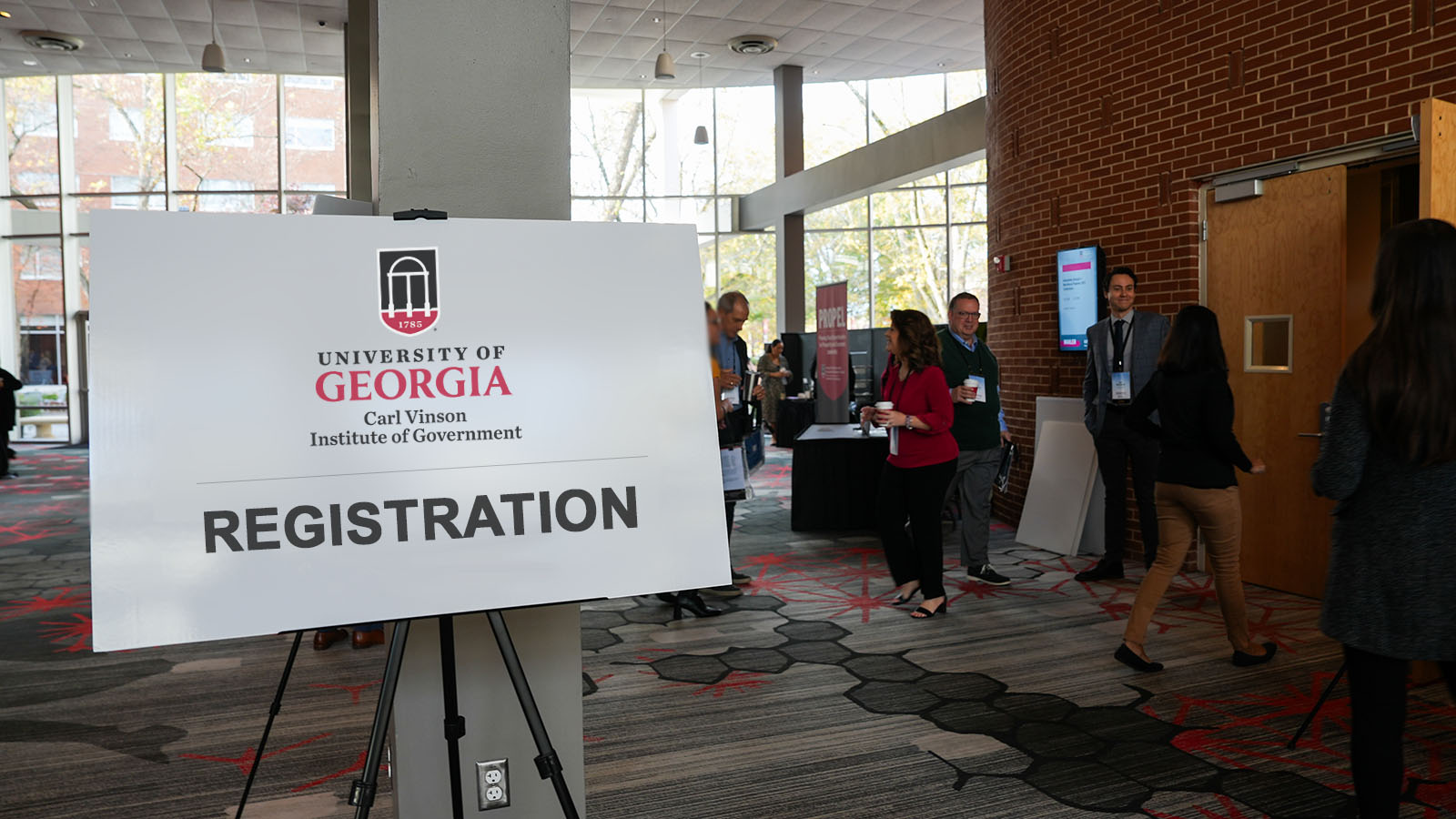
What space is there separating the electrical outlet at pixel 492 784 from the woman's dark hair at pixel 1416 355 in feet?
7.18

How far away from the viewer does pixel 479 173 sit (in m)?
2.41

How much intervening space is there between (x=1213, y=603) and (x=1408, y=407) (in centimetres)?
328

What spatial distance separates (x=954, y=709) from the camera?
11.9ft

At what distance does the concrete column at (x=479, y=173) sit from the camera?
2338 millimetres

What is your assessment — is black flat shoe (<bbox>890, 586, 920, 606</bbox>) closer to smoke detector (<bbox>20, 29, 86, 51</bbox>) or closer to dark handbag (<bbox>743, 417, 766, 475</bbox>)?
dark handbag (<bbox>743, 417, 766, 475</bbox>)

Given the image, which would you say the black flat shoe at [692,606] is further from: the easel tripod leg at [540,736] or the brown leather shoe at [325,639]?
the easel tripod leg at [540,736]

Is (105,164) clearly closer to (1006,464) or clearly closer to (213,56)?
(213,56)

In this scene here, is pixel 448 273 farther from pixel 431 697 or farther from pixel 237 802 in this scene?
pixel 237 802

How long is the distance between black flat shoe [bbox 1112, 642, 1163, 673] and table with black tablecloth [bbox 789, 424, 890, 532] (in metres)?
3.22

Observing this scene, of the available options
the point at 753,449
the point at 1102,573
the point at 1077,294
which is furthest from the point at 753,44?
the point at 1102,573

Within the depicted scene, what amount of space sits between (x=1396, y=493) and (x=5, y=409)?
1335cm

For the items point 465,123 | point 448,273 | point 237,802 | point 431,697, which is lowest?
point 237,802

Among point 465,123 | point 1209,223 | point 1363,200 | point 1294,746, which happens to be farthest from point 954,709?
point 1363,200

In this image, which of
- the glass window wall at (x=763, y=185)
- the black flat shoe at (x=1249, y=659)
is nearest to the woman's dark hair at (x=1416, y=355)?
the black flat shoe at (x=1249, y=659)
